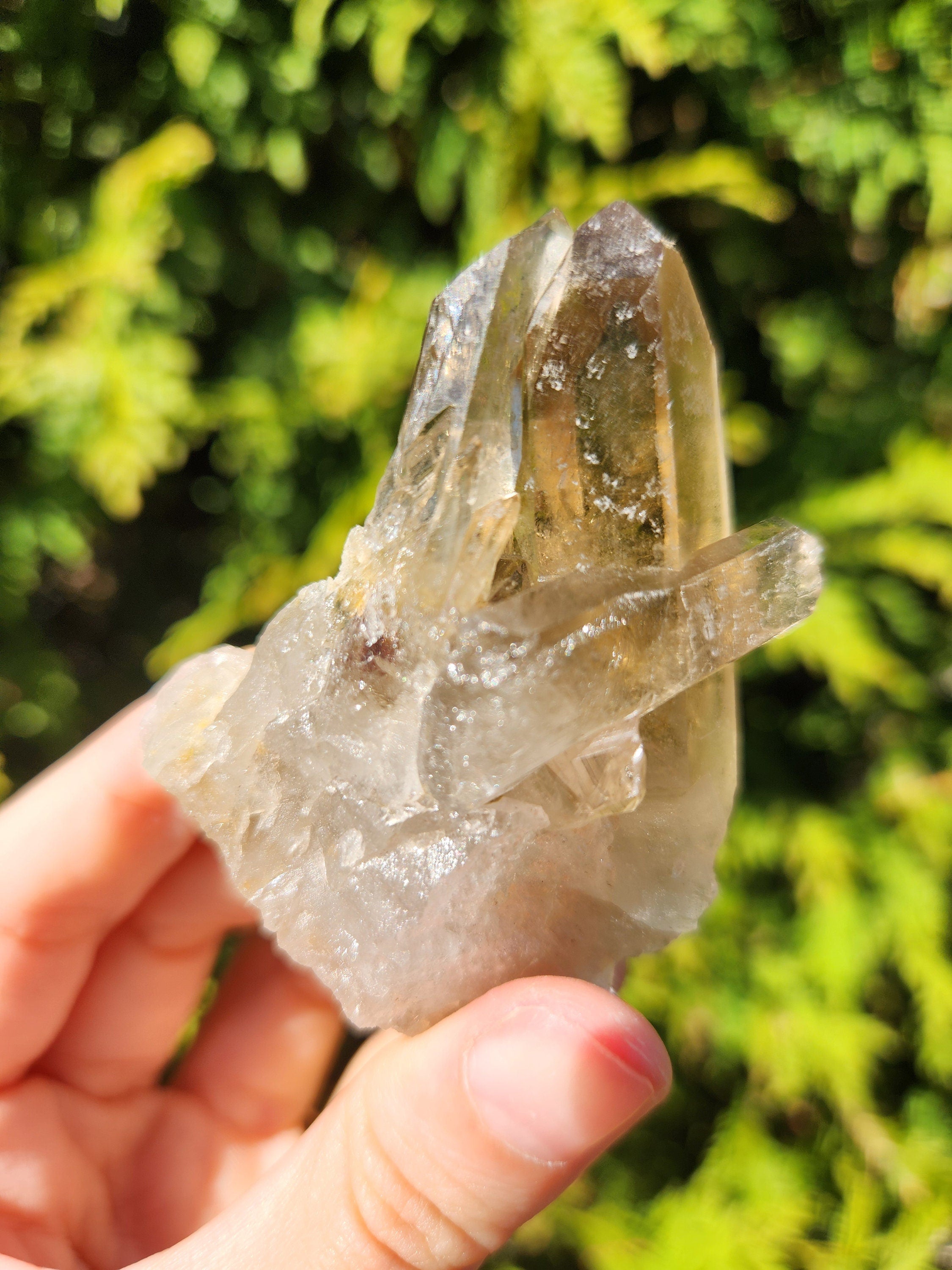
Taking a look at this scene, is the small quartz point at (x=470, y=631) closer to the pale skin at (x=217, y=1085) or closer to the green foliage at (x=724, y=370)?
the pale skin at (x=217, y=1085)

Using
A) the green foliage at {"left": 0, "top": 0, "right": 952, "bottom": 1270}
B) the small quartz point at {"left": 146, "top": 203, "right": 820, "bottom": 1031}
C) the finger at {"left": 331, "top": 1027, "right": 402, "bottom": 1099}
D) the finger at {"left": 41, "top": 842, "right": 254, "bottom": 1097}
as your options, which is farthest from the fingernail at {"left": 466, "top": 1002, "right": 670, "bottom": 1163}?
the green foliage at {"left": 0, "top": 0, "right": 952, "bottom": 1270}

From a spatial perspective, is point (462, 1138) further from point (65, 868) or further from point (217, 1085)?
point (217, 1085)

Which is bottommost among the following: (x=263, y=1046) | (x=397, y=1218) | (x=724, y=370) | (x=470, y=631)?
(x=263, y=1046)

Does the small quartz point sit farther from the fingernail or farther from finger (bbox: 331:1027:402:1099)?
finger (bbox: 331:1027:402:1099)

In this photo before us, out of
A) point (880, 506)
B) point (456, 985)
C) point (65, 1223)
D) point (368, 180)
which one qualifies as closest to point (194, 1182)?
point (65, 1223)

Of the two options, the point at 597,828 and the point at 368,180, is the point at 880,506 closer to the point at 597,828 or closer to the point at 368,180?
the point at 597,828

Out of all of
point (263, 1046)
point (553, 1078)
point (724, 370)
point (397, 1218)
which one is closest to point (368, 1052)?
point (263, 1046)

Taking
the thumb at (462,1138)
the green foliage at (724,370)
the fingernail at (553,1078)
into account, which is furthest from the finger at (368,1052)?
the green foliage at (724,370)
